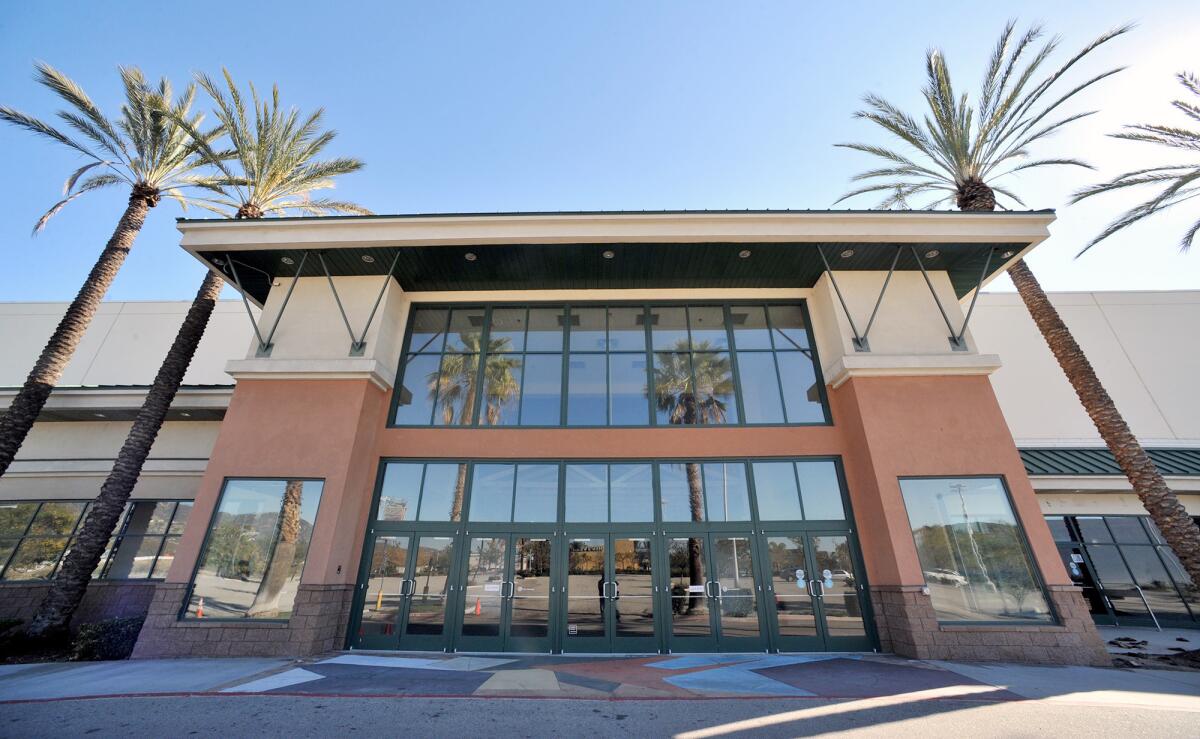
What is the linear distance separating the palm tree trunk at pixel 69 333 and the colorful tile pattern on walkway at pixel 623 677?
9.29m

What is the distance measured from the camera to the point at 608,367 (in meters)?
12.7

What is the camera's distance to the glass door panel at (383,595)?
33.3 feet

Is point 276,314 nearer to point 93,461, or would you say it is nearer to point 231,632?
point 231,632

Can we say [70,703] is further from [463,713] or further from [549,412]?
[549,412]

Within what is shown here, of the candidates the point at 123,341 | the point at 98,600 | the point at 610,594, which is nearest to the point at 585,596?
the point at 610,594

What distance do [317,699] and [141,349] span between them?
19629 millimetres

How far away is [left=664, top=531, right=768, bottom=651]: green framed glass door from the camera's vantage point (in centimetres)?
1001

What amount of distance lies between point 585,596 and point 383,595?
439 centimetres

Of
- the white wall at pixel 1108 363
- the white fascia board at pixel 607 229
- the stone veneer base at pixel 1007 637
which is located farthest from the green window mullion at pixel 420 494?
the white wall at pixel 1108 363

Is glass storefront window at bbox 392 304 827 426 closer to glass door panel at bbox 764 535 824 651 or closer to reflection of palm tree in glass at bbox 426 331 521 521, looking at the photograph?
reflection of palm tree in glass at bbox 426 331 521 521

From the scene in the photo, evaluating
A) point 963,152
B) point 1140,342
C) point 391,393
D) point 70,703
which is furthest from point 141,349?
point 1140,342

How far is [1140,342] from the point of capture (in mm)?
17938

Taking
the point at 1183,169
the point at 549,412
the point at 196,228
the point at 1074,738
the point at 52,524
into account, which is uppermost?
the point at 1183,169

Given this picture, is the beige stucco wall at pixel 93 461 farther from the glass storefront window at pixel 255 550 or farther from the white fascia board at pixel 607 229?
the white fascia board at pixel 607 229
